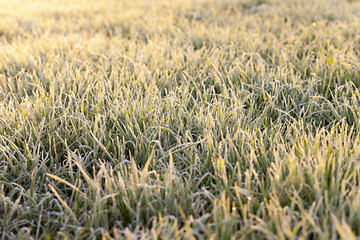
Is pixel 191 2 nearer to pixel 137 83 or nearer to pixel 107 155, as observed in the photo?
pixel 137 83

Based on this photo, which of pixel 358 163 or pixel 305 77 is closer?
pixel 358 163

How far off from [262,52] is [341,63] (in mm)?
821

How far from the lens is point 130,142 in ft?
5.01

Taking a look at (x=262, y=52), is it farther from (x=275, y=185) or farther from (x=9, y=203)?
(x=9, y=203)

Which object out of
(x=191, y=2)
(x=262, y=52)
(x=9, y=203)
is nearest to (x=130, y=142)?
(x=9, y=203)

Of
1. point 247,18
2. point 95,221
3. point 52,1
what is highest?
point 52,1

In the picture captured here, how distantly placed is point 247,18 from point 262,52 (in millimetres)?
2008

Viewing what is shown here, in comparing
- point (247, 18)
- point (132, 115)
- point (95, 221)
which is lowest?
point (95, 221)

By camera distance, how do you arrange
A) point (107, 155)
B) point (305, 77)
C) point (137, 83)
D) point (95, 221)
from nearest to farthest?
point (95, 221) → point (107, 155) → point (137, 83) → point (305, 77)

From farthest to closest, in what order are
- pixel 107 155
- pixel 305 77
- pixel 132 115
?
pixel 305 77 < pixel 132 115 < pixel 107 155

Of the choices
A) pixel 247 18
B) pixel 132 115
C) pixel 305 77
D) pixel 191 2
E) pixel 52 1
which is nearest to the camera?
pixel 132 115

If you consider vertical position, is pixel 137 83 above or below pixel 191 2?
below

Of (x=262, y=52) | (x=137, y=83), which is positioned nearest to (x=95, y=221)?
(x=137, y=83)

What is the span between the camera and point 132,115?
5.36 ft
